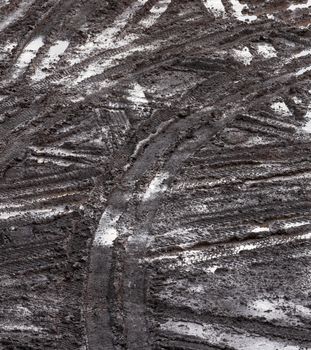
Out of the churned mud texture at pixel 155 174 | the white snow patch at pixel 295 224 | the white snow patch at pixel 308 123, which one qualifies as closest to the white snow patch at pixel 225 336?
the churned mud texture at pixel 155 174

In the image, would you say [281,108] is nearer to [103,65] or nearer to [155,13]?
[103,65]

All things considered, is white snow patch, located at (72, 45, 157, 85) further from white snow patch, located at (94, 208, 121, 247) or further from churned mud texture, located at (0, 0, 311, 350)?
white snow patch, located at (94, 208, 121, 247)

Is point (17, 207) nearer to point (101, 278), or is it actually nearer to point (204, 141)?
point (101, 278)

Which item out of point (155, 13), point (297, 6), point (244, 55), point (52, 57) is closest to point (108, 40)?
point (52, 57)

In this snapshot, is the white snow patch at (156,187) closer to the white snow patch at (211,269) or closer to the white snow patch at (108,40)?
the white snow patch at (211,269)

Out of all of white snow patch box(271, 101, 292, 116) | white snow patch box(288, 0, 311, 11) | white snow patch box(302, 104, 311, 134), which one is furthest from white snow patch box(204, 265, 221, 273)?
white snow patch box(288, 0, 311, 11)

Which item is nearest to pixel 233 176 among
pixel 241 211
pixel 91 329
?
pixel 241 211
